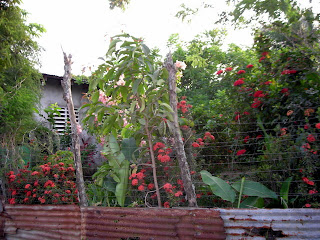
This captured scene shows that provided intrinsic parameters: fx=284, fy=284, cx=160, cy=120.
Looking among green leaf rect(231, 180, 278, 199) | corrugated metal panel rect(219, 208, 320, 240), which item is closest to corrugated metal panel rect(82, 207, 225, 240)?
corrugated metal panel rect(219, 208, 320, 240)

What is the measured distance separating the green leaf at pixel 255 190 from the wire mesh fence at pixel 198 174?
0.06 m

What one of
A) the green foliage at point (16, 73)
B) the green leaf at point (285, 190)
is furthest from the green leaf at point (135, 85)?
the green foliage at point (16, 73)

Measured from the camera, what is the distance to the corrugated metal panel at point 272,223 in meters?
2.27

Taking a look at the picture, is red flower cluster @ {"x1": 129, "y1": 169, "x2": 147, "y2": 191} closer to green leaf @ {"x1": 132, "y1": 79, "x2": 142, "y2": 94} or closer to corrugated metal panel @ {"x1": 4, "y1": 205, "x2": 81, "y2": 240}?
corrugated metal panel @ {"x1": 4, "y1": 205, "x2": 81, "y2": 240}

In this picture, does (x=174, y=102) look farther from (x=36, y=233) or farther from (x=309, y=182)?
(x=36, y=233)

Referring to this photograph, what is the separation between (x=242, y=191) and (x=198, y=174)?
55 centimetres

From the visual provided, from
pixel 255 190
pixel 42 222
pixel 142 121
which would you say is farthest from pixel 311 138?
pixel 42 222

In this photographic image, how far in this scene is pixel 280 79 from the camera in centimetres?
352

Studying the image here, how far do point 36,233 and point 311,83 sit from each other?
380cm

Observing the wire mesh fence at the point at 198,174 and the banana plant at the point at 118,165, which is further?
the banana plant at the point at 118,165

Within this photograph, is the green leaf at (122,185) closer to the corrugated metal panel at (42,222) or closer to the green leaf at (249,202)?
the corrugated metal panel at (42,222)

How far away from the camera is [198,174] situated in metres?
3.22

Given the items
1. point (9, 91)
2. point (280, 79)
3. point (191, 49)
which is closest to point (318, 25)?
point (280, 79)

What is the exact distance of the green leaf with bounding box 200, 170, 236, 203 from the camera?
9.08 ft
